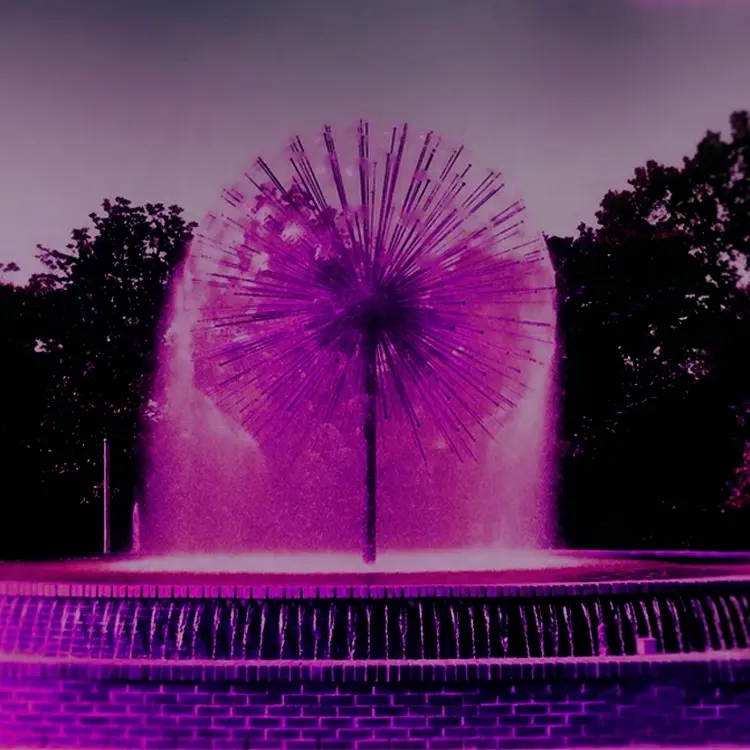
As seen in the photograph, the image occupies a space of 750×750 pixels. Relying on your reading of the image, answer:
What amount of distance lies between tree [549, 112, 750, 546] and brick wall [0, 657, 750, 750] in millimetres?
15103

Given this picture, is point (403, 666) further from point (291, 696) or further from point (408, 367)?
point (408, 367)

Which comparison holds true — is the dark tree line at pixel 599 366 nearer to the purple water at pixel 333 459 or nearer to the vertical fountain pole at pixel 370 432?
the purple water at pixel 333 459

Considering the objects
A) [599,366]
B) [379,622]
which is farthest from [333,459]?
[379,622]

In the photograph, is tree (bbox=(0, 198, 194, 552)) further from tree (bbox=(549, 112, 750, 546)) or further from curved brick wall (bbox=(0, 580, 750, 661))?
curved brick wall (bbox=(0, 580, 750, 661))

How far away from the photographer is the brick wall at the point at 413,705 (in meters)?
6.64

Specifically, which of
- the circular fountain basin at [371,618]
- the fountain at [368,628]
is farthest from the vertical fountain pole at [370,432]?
the circular fountain basin at [371,618]

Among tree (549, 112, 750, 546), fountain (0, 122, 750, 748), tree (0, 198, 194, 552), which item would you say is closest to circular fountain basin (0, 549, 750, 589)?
fountain (0, 122, 750, 748)

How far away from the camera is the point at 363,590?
7016mm

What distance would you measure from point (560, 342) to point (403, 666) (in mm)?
16564

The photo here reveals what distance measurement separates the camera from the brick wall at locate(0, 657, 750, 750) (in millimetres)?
6641

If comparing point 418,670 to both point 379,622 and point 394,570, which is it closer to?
point 379,622

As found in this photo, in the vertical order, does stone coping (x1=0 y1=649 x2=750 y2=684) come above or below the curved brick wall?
below

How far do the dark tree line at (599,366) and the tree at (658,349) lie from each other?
3 centimetres

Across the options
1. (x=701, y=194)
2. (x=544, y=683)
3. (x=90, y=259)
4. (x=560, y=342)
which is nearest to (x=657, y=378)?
(x=560, y=342)
